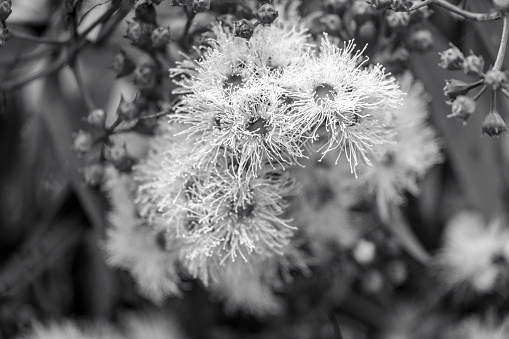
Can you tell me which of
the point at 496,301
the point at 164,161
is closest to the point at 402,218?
the point at 496,301

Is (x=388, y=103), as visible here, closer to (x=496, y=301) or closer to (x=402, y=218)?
(x=402, y=218)

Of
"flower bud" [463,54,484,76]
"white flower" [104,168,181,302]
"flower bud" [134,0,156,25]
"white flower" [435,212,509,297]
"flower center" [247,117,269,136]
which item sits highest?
"flower bud" [134,0,156,25]

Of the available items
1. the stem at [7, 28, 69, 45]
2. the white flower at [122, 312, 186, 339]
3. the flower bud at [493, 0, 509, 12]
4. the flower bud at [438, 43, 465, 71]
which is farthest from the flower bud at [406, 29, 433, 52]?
the white flower at [122, 312, 186, 339]

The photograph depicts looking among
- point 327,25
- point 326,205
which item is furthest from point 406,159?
point 327,25

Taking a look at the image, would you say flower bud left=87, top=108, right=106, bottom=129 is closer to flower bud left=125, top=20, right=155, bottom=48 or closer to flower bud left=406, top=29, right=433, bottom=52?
flower bud left=125, top=20, right=155, bottom=48

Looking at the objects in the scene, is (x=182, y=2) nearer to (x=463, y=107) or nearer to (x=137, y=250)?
(x=463, y=107)
